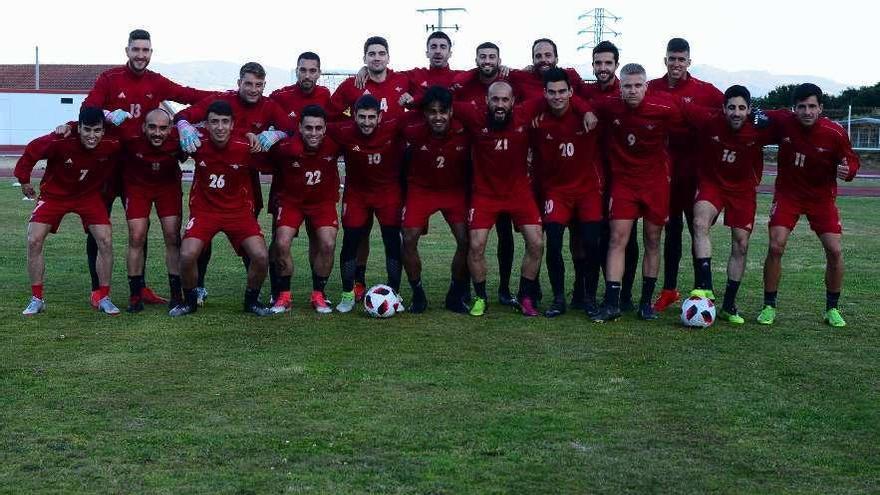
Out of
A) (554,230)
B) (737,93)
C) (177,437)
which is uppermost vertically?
(737,93)

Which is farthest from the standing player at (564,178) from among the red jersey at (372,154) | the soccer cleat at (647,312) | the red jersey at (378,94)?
the red jersey at (378,94)

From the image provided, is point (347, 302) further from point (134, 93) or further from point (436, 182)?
point (134, 93)

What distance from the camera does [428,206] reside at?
9.61 m

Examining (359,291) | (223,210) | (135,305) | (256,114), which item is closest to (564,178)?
(359,291)

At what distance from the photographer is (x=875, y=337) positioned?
8633mm

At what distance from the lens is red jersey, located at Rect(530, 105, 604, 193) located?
927cm

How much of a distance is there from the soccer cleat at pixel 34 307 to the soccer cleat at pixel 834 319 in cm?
657

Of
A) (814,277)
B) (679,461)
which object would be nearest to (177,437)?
(679,461)

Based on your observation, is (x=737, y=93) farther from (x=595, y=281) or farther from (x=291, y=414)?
(x=291, y=414)

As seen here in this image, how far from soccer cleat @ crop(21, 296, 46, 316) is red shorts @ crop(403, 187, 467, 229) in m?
3.15

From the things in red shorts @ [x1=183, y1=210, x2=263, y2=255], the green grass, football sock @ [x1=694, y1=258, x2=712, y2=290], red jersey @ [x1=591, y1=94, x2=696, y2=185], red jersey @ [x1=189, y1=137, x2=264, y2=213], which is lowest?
the green grass

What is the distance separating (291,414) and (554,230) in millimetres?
3859

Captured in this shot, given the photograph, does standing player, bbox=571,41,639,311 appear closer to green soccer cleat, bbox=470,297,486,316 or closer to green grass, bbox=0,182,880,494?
green grass, bbox=0,182,880,494

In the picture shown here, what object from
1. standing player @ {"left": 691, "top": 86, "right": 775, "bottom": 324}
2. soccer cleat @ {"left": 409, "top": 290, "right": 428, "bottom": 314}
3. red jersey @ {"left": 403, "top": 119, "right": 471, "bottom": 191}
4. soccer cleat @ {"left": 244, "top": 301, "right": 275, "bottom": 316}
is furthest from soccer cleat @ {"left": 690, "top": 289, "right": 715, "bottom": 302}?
soccer cleat @ {"left": 244, "top": 301, "right": 275, "bottom": 316}
